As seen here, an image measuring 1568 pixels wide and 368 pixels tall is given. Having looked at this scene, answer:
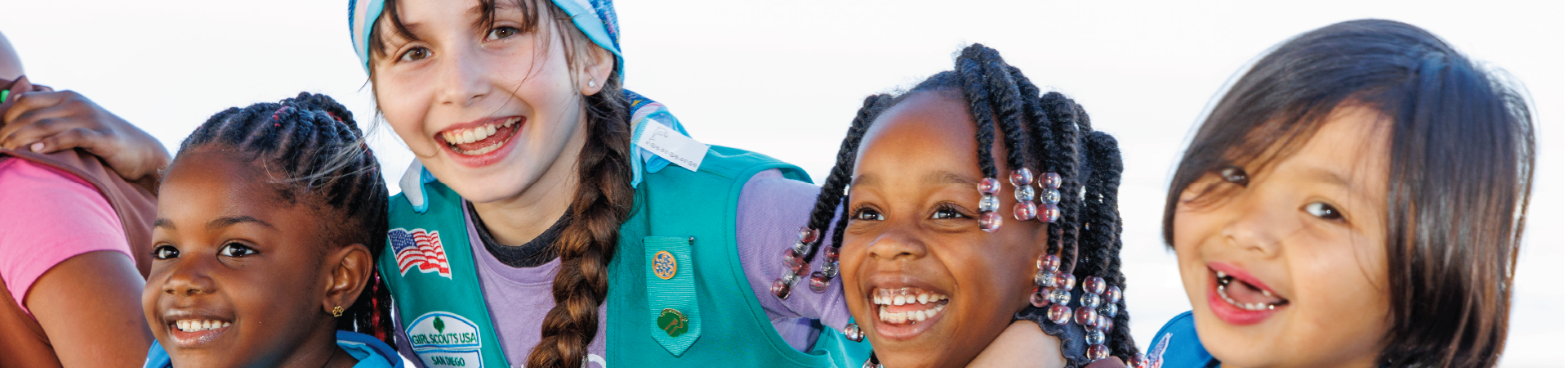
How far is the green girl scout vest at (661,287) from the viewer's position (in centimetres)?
195

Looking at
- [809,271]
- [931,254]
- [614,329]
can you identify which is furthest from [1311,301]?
[614,329]

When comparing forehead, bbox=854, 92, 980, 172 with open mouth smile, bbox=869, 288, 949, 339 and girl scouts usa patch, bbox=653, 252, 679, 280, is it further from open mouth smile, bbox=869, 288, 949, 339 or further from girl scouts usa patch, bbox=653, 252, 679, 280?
girl scouts usa patch, bbox=653, 252, 679, 280

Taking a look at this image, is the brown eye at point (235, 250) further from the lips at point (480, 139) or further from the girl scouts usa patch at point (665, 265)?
the girl scouts usa patch at point (665, 265)

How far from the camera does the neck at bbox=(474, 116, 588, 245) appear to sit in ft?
6.69

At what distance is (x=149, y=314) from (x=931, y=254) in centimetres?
131

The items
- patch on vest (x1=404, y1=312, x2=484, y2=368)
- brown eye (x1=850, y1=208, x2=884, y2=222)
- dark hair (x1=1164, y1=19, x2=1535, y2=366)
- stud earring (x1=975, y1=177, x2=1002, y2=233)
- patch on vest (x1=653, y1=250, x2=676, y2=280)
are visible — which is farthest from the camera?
patch on vest (x1=404, y1=312, x2=484, y2=368)

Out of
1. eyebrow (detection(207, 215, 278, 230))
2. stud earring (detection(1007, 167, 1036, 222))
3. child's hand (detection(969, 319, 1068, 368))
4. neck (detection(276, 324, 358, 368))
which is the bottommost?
neck (detection(276, 324, 358, 368))

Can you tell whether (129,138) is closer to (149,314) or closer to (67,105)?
(67,105)

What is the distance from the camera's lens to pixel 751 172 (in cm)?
198

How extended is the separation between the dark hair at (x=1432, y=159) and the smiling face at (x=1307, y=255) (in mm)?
15

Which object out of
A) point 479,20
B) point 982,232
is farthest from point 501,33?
point 982,232

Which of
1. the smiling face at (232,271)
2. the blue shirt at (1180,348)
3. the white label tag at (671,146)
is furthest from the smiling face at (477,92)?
the blue shirt at (1180,348)

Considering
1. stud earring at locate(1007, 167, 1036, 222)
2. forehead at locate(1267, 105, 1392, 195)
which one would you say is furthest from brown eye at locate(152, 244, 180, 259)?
forehead at locate(1267, 105, 1392, 195)

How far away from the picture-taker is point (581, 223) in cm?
196
